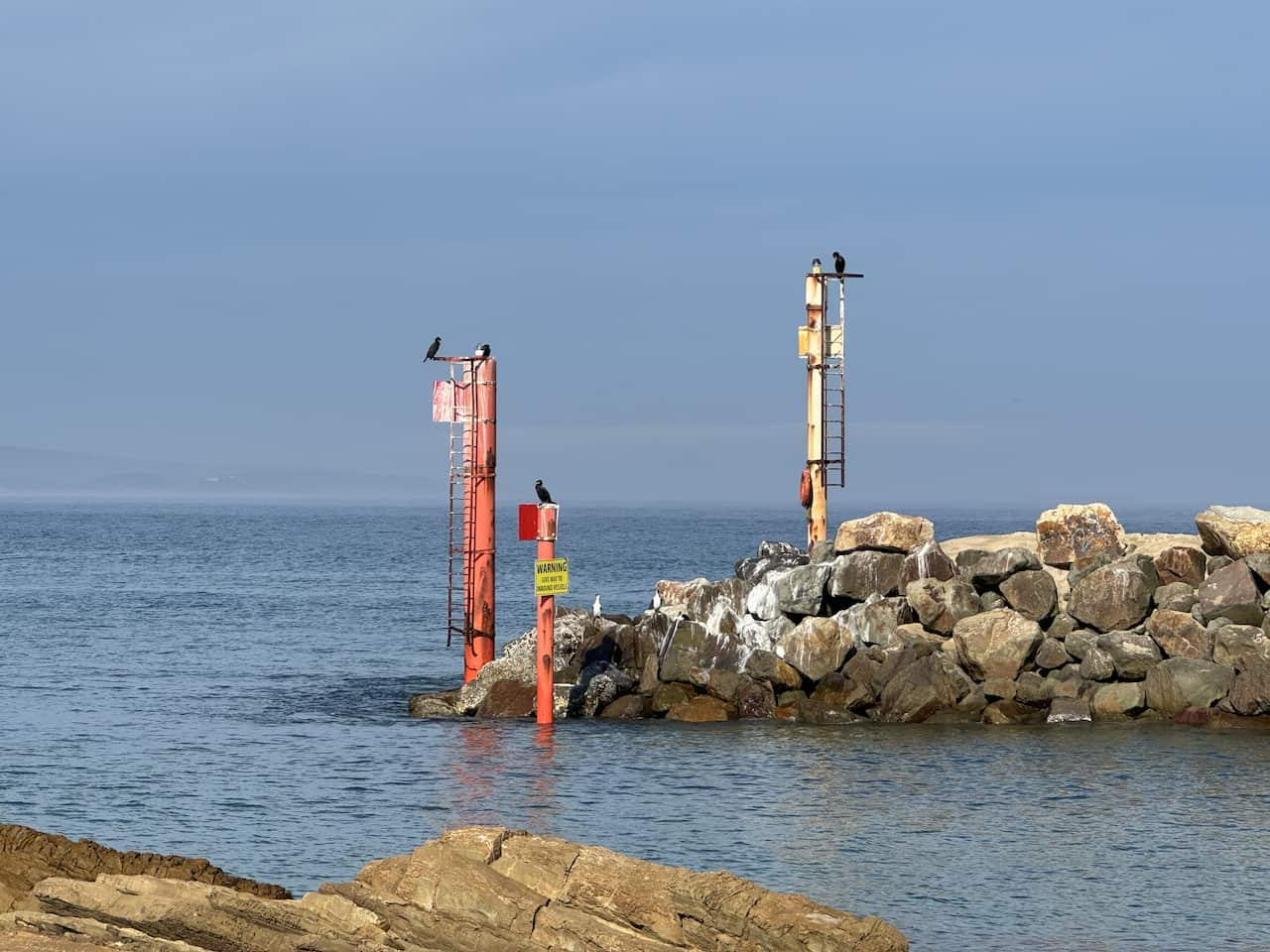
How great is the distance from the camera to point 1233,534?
31.1 metres

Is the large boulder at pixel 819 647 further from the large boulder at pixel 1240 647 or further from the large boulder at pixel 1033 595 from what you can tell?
the large boulder at pixel 1240 647

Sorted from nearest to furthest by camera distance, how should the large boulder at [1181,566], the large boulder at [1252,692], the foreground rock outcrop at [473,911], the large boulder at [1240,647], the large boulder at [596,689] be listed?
the foreground rock outcrop at [473,911] < the large boulder at [1252,692] < the large boulder at [1240,647] < the large boulder at [596,689] < the large boulder at [1181,566]

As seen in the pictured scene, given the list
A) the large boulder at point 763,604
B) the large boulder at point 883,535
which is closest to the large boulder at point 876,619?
the large boulder at point 763,604

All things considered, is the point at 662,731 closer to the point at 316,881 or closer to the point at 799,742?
the point at 799,742

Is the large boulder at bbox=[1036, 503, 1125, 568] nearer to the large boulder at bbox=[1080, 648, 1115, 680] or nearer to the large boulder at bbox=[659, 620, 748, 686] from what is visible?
the large boulder at bbox=[1080, 648, 1115, 680]

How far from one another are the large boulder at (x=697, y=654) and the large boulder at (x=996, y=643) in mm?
3929

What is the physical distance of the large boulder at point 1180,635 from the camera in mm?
29406

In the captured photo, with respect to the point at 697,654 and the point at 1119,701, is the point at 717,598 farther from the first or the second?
the point at 1119,701

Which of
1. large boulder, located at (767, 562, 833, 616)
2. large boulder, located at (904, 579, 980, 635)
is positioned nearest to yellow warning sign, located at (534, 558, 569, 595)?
large boulder, located at (767, 562, 833, 616)

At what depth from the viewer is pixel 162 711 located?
33.2 metres

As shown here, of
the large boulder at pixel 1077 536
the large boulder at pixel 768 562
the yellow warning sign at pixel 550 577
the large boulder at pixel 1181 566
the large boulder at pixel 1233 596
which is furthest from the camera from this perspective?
the large boulder at pixel 768 562

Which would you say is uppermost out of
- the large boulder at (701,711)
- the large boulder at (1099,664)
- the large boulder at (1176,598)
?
the large boulder at (1176,598)

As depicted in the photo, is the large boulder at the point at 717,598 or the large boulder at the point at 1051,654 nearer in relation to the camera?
the large boulder at the point at 1051,654

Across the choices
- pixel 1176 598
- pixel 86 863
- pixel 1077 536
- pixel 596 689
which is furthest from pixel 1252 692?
pixel 86 863
